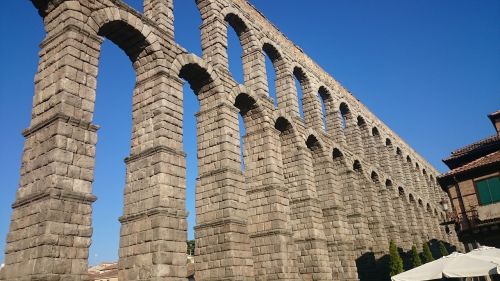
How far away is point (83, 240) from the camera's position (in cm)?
883

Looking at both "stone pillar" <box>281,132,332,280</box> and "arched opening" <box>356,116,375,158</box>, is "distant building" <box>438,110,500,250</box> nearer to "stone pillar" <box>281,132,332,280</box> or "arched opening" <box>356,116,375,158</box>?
"stone pillar" <box>281,132,332,280</box>

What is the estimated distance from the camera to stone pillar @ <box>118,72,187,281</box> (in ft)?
34.0

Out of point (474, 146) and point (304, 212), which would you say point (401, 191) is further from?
point (304, 212)

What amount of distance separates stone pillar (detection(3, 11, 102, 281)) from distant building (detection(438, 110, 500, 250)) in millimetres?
18955

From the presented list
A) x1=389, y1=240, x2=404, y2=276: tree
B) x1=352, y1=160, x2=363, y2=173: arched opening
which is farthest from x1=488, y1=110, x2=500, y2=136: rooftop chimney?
x1=389, y1=240, x2=404, y2=276: tree

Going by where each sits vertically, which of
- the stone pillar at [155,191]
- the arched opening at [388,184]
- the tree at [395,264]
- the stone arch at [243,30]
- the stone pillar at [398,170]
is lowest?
the tree at [395,264]

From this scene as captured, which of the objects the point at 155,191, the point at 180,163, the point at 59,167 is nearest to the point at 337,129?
the point at 180,163

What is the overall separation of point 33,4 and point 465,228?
21885mm

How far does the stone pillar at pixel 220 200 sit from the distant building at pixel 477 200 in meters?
13.6

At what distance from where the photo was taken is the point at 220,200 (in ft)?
43.7

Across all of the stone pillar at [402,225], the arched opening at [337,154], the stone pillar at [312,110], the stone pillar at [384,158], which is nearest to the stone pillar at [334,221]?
the stone pillar at [312,110]

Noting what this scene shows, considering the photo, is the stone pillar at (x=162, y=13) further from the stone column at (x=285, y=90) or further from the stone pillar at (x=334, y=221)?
the stone pillar at (x=334, y=221)

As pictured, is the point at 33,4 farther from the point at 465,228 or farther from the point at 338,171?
the point at 465,228

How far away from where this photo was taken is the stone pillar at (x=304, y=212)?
17.5 meters
